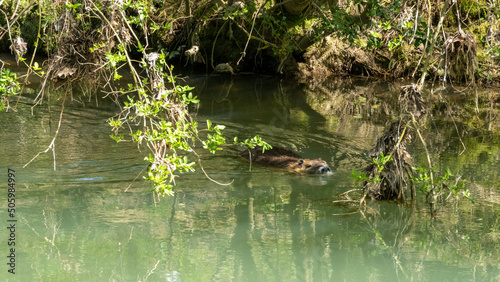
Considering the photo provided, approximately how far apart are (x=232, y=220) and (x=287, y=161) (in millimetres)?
2543

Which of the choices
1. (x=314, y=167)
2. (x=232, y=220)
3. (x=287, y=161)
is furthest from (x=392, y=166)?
(x=287, y=161)

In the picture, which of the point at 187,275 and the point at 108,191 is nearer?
the point at 187,275

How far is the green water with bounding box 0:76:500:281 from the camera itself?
4.96 metres

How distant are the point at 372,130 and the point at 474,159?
7.54 feet

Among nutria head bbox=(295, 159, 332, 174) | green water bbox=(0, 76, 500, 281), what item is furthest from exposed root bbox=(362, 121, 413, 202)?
nutria head bbox=(295, 159, 332, 174)

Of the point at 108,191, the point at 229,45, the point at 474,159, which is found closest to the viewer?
the point at 108,191

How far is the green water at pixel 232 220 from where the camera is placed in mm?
4957

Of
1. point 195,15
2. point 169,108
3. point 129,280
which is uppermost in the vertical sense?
point 195,15

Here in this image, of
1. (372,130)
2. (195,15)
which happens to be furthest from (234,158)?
(195,15)

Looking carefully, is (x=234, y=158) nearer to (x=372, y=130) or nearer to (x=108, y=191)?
(x=108, y=191)

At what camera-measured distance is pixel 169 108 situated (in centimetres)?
472

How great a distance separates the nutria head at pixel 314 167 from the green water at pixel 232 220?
199 mm

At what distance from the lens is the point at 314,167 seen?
8.06m

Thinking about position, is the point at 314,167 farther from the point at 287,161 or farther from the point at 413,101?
the point at 413,101
